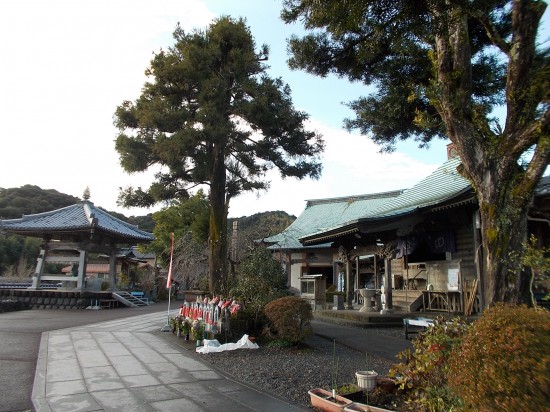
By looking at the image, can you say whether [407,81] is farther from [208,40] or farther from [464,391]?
[208,40]

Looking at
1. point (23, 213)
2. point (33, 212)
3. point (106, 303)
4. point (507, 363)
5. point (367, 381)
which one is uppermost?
point (33, 212)

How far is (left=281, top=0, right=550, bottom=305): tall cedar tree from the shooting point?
4.48m

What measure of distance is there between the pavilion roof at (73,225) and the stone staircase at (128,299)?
296 cm

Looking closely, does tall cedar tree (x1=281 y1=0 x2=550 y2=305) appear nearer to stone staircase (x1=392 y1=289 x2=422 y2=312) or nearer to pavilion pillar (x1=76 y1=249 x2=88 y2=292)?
stone staircase (x1=392 y1=289 x2=422 y2=312)

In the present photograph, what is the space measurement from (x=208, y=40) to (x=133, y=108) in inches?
135

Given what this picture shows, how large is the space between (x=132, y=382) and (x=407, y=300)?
11.0 m

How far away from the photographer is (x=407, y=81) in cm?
758

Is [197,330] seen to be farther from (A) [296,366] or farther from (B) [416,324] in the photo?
(B) [416,324]

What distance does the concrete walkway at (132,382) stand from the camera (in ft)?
14.8

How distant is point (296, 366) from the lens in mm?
6449

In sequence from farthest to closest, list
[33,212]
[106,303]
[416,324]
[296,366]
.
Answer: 1. [33,212]
2. [106,303]
3. [416,324]
4. [296,366]

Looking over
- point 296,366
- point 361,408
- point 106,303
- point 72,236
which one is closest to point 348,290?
point 296,366

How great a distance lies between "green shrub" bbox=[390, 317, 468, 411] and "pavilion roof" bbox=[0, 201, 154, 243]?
1821 centimetres

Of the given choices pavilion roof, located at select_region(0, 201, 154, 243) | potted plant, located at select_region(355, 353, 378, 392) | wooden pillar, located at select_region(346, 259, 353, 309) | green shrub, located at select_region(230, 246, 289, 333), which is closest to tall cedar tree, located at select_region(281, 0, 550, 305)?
potted plant, located at select_region(355, 353, 378, 392)
